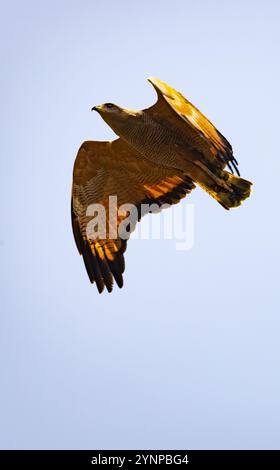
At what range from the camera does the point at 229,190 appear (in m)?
11.3

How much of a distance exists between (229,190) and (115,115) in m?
1.91

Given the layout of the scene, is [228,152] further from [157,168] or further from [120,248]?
[120,248]

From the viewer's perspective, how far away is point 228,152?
34.4 ft

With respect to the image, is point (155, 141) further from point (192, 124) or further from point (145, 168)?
point (145, 168)

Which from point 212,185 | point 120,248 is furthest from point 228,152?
point 120,248

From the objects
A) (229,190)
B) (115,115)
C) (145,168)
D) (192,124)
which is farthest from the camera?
(145,168)

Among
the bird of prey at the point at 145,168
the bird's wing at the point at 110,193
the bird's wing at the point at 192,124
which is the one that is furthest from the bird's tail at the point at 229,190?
the bird's wing at the point at 110,193

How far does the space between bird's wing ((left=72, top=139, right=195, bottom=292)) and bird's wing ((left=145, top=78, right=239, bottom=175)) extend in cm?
119

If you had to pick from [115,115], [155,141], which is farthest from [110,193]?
[115,115]

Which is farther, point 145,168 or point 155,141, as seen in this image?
point 145,168

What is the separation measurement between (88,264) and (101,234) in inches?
20.9

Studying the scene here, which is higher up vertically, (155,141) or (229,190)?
(155,141)

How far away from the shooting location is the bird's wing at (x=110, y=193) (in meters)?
12.0

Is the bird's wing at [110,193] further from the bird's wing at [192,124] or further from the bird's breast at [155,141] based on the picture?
the bird's wing at [192,124]
